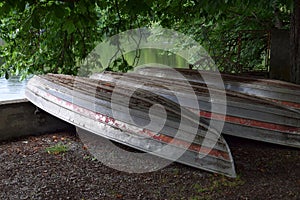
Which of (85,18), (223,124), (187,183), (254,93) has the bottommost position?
(187,183)

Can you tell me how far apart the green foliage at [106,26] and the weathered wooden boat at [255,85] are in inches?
29.2

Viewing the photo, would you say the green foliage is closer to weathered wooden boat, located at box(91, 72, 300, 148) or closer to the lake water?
weathered wooden boat, located at box(91, 72, 300, 148)

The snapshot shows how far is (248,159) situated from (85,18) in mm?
1802

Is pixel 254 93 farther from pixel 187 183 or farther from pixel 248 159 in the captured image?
pixel 187 183

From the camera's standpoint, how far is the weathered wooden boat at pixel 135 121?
274cm

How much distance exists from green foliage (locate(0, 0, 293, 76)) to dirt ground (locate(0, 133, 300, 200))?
0.88m

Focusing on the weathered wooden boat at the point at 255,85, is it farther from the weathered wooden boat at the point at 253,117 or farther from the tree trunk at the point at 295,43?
the weathered wooden boat at the point at 253,117

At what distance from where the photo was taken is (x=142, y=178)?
8.77ft

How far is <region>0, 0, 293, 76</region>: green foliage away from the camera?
2004 millimetres

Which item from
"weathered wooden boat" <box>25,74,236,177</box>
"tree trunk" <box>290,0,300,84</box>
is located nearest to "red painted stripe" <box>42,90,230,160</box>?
"weathered wooden boat" <box>25,74,236,177</box>

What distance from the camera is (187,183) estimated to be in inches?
100

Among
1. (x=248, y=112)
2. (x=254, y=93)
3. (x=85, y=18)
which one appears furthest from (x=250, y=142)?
(x=85, y=18)

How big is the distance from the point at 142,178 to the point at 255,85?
197cm

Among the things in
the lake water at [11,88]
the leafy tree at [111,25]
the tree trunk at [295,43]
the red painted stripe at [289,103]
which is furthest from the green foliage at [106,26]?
the lake water at [11,88]
